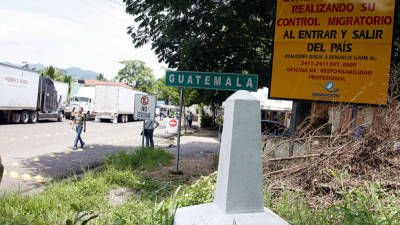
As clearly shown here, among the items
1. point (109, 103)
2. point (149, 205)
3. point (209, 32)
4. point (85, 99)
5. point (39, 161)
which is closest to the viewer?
point (149, 205)

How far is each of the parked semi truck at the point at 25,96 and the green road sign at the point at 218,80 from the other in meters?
17.2

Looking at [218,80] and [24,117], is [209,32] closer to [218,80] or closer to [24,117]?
[218,80]

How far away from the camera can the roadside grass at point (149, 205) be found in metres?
3.49

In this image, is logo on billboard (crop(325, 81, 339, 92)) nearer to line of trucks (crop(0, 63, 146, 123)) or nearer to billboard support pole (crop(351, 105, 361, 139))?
billboard support pole (crop(351, 105, 361, 139))

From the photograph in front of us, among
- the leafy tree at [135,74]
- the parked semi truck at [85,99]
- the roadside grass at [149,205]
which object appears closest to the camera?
the roadside grass at [149,205]

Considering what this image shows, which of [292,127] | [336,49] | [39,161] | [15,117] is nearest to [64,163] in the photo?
[39,161]

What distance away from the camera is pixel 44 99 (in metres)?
25.7

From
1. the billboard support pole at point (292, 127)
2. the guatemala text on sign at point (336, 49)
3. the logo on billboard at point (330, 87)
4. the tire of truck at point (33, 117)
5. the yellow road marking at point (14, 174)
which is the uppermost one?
the guatemala text on sign at point (336, 49)

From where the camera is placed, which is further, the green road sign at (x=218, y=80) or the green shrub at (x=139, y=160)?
the green shrub at (x=139, y=160)

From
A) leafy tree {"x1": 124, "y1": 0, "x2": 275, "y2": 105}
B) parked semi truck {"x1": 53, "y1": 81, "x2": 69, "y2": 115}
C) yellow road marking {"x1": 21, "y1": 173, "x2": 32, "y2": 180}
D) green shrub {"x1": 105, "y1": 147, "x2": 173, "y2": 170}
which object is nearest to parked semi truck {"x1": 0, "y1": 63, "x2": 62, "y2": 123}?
parked semi truck {"x1": 53, "y1": 81, "x2": 69, "y2": 115}

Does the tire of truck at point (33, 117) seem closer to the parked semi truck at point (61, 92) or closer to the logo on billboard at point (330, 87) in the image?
the parked semi truck at point (61, 92)

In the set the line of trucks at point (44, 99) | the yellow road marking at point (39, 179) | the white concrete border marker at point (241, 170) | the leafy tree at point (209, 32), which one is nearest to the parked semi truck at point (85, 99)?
the line of trucks at point (44, 99)

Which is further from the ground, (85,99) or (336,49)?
(336,49)

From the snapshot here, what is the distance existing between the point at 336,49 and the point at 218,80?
260 centimetres
